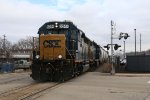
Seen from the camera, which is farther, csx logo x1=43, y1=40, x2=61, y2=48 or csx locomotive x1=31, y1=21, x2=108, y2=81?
csx logo x1=43, y1=40, x2=61, y2=48

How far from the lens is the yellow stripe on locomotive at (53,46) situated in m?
24.8

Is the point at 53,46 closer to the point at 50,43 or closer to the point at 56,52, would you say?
the point at 50,43

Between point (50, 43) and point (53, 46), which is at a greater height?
point (50, 43)

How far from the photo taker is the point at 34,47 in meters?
25.8

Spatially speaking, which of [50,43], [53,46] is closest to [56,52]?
[53,46]

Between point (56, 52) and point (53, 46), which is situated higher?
point (53, 46)

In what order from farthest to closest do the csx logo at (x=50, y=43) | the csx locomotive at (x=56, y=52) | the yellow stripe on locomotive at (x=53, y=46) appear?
the csx logo at (x=50, y=43) < the yellow stripe on locomotive at (x=53, y=46) < the csx locomotive at (x=56, y=52)

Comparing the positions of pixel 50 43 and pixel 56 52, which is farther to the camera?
pixel 50 43

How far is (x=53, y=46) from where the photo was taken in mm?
24922

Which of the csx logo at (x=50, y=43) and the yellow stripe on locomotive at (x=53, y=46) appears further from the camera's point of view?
the csx logo at (x=50, y=43)

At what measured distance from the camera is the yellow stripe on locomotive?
974 inches

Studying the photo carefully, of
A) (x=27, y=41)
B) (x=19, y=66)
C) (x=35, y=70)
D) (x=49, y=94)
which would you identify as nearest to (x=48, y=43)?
(x=35, y=70)

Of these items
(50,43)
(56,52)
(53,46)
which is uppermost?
(50,43)

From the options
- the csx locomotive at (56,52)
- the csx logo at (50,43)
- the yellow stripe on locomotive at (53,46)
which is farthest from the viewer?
the csx logo at (50,43)
